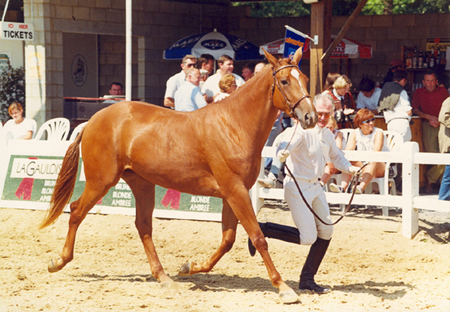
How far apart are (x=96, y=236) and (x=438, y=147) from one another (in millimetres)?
5377

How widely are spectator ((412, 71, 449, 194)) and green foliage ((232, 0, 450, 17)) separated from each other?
Answer: 8569 mm

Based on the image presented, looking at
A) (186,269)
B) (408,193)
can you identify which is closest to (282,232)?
(186,269)

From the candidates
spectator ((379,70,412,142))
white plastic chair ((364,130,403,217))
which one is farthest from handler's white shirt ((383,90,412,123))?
white plastic chair ((364,130,403,217))

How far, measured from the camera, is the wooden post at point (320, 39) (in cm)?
848

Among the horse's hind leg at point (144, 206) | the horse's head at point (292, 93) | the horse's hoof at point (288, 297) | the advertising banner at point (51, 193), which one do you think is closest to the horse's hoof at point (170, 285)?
the horse's hind leg at point (144, 206)

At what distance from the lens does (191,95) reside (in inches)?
301

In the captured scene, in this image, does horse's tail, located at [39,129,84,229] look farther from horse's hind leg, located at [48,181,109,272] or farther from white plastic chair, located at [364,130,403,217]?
white plastic chair, located at [364,130,403,217]

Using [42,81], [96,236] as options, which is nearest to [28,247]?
[96,236]

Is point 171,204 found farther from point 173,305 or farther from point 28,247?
point 173,305

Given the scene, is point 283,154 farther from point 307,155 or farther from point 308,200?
point 308,200

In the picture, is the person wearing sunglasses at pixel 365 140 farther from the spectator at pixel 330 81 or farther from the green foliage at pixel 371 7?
the green foliage at pixel 371 7

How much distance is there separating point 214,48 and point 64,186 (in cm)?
739

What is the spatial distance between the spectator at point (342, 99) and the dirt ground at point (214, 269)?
1390 millimetres

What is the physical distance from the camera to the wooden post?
8.48m
